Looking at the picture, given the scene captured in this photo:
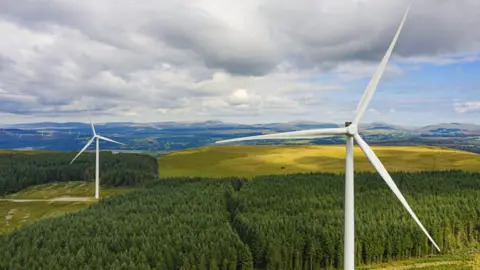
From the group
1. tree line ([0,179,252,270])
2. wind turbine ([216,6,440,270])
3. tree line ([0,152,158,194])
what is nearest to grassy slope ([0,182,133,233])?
tree line ([0,152,158,194])

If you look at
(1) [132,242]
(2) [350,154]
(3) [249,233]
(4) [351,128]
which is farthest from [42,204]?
(4) [351,128]

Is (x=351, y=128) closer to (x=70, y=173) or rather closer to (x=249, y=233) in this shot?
(x=249, y=233)

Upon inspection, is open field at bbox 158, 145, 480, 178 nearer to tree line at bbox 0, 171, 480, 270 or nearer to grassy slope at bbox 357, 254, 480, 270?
tree line at bbox 0, 171, 480, 270

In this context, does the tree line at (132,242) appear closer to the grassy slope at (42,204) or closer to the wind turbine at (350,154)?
the grassy slope at (42,204)

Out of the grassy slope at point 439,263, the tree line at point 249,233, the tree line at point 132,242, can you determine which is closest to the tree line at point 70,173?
the tree line at point 249,233

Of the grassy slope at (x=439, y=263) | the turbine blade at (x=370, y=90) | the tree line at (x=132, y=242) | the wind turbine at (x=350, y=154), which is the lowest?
the grassy slope at (x=439, y=263)

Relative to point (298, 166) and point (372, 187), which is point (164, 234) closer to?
point (372, 187)
